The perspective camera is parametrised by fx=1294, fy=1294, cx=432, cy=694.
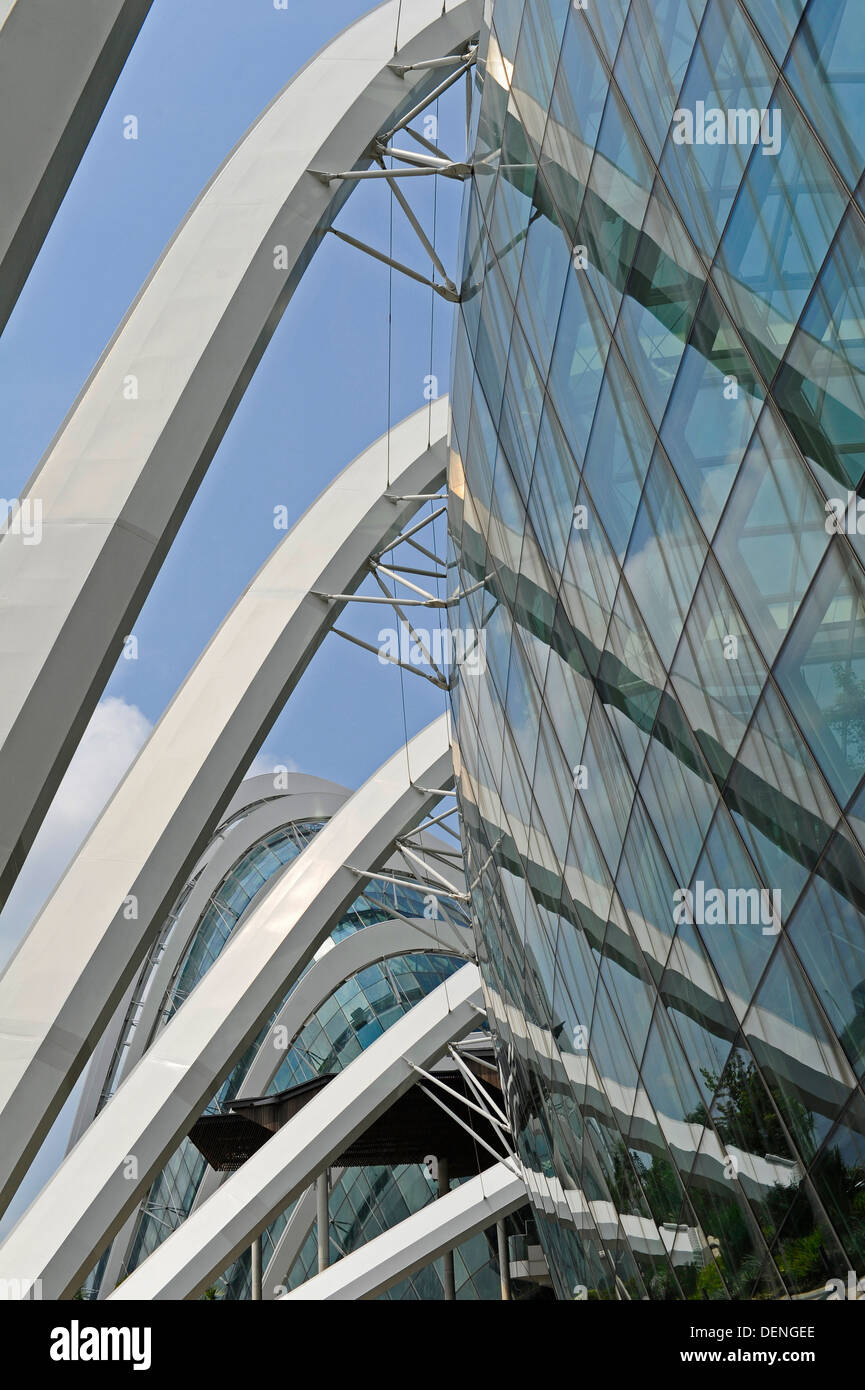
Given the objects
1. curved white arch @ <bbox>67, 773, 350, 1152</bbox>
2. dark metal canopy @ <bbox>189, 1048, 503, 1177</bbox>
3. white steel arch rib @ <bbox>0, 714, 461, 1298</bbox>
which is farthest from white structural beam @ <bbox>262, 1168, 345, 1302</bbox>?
white steel arch rib @ <bbox>0, 714, 461, 1298</bbox>

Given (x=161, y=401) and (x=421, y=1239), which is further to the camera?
(x=421, y=1239)

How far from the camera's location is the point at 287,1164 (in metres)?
27.2

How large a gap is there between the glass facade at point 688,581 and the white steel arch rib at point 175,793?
3728 mm

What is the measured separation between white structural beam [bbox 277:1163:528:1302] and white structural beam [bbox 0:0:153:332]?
92.4 ft

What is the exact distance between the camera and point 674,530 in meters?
10.3

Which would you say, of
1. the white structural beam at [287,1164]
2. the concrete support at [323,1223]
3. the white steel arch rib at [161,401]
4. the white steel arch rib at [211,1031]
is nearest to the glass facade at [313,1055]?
the concrete support at [323,1223]

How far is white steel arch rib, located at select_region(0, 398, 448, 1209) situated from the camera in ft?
45.5

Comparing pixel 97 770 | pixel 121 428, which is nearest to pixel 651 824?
pixel 121 428

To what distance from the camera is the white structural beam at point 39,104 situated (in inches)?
284

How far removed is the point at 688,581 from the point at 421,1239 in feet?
84.2

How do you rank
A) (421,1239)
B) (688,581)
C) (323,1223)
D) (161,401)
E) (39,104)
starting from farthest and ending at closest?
1. (323,1223)
2. (421,1239)
3. (161,401)
4. (688,581)
5. (39,104)

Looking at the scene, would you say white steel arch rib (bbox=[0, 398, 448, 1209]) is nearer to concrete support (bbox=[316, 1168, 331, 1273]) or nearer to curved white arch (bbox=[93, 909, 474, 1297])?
concrete support (bbox=[316, 1168, 331, 1273])

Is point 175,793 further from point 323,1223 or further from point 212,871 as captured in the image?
point 212,871

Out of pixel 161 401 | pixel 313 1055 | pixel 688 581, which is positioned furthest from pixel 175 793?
pixel 313 1055
